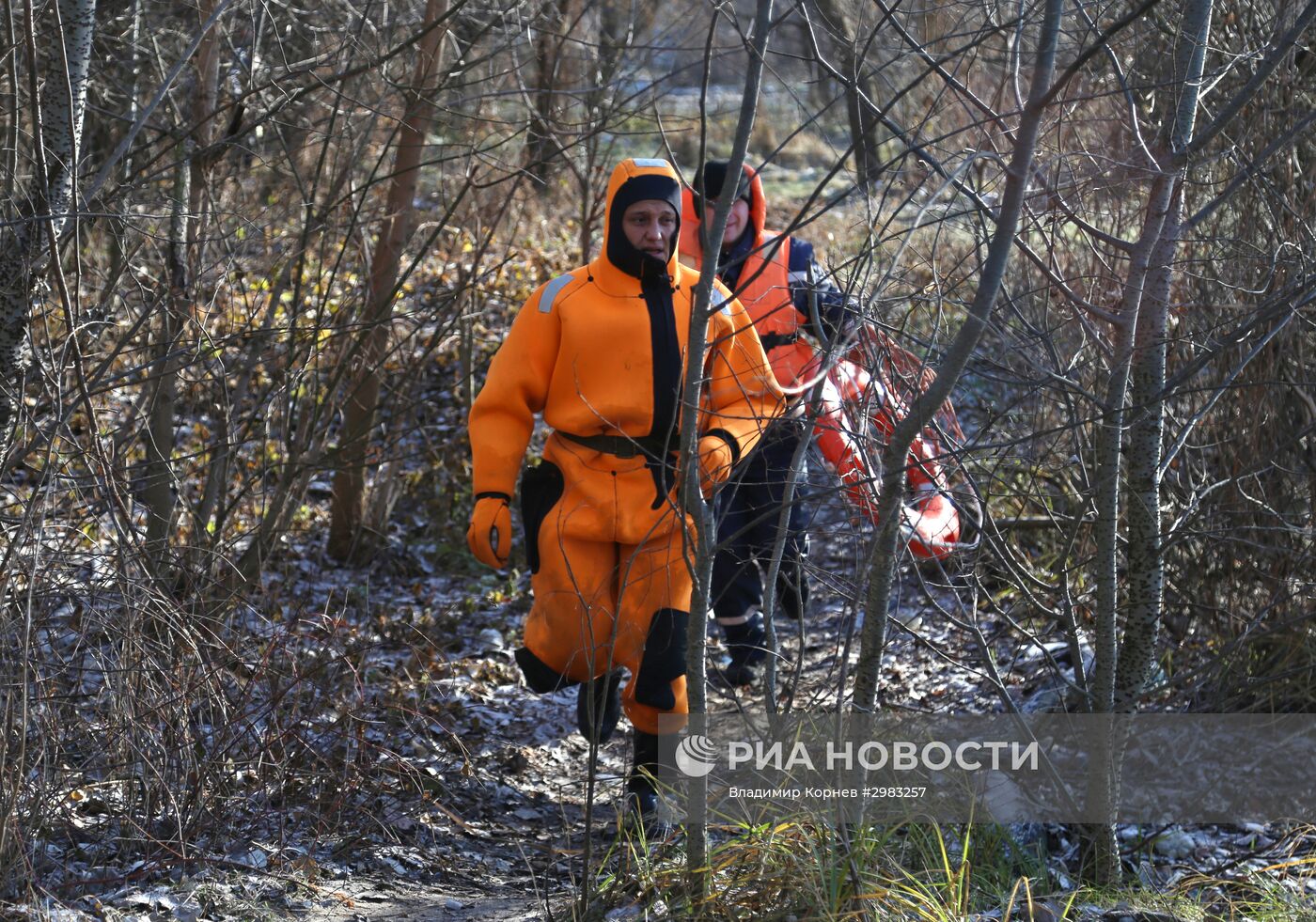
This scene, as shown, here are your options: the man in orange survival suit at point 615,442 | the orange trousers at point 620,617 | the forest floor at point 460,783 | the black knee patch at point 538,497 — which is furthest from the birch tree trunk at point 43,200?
the orange trousers at point 620,617

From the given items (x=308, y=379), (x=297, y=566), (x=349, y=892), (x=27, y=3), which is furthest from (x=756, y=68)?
(x=297, y=566)

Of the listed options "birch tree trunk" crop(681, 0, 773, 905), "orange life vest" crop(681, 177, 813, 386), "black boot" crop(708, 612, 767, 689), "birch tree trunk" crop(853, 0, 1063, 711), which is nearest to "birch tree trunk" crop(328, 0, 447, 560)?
"orange life vest" crop(681, 177, 813, 386)

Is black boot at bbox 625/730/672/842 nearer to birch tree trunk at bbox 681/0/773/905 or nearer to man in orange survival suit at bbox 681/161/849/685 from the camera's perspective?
birch tree trunk at bbox 681/0/773/905

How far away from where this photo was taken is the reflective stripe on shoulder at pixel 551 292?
4.69m

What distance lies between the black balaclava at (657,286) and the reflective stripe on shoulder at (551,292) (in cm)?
Answer: 19

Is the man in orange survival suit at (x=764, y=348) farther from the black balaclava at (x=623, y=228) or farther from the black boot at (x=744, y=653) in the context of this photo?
the black balaclava at (x=623, y=228)

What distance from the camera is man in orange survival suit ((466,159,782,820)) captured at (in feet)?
14.9

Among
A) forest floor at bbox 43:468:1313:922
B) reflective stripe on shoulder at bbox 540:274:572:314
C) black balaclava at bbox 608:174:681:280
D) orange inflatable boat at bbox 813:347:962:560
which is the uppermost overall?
black balaclava at bbox 608:174:681:280

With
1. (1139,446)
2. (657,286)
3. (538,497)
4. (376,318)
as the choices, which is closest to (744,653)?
(538,497)

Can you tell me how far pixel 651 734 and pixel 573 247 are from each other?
26.3 ft

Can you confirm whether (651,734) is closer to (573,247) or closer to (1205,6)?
(1205,6)

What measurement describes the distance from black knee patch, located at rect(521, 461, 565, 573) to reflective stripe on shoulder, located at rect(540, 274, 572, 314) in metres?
0.55

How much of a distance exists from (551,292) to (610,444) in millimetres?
583

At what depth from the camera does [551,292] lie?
472cm
